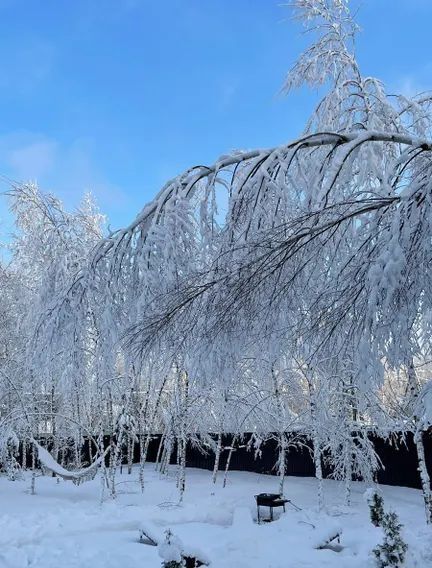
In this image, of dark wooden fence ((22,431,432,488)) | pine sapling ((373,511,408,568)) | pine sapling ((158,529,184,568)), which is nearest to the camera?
pine sapling ((158,529,184,568))

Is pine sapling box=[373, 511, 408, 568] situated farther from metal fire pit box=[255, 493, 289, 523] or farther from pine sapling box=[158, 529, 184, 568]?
metal fire pit box=[255, 493, 289, 523]

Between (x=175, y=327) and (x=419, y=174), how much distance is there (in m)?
1.83

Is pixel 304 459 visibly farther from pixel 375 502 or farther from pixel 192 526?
pixel 375 502

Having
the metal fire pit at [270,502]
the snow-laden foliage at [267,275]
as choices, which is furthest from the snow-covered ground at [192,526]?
the snow-laden foliage at [267,275]

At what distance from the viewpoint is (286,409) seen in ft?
46.9

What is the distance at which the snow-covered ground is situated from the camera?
6324 millimetres

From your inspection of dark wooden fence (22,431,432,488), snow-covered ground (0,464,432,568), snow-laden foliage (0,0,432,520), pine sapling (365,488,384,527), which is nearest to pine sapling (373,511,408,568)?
snow-covered ground (0,464,432,568)

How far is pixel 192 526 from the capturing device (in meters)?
8.90

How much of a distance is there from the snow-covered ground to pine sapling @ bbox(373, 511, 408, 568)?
0.29 meters

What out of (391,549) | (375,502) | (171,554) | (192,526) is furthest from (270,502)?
(171,554)

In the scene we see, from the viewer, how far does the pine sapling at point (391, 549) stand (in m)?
5.01

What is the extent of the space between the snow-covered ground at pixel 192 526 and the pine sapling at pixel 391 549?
0.29m

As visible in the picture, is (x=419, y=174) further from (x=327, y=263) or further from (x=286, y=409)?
(x=286, y=409)

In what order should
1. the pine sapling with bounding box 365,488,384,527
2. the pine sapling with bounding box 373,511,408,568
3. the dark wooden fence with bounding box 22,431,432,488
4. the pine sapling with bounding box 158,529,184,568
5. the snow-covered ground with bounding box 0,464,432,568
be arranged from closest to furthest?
the pine sapling with bounding box 158,529,184,568
the pine sapling with bounding box 373,511,408,568
the pine sapling with bounding box 365,488,384,527
the snow-covered ground with bounding box 0,464,432,568
the dark wooden fence with bounding box 22,431,432,488
